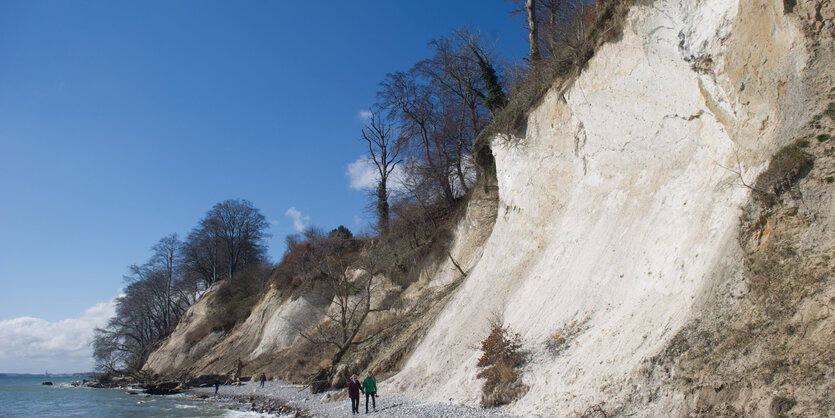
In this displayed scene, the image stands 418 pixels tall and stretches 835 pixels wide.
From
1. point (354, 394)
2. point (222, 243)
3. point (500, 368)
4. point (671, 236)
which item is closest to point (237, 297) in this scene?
point (222, 243)

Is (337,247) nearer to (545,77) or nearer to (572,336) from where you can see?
(545,77)

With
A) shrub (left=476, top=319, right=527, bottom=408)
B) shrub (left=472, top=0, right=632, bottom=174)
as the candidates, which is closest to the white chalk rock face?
shrub (left=476, top=319, right=527, bottom=408)

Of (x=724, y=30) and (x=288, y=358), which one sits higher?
(x=724, y=30)

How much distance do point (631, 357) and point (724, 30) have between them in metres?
6.20

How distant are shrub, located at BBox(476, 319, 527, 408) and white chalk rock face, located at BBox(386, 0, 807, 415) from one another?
0.30 meters

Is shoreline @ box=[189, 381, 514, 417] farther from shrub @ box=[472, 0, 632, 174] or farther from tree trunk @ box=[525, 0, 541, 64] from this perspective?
tree trunk @ box=[525, 0, 541, 64]

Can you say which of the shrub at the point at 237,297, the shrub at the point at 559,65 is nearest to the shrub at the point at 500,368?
the shrub at the point at 559,65

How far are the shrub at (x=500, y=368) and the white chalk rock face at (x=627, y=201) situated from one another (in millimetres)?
302

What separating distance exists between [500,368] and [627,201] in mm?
4945

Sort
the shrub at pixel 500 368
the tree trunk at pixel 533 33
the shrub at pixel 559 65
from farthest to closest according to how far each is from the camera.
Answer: the tree trunk at pixel 533 33 → the shrub at pixel 559 65 → the shrub at pixel 500 368

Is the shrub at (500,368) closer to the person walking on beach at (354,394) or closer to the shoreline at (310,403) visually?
the shoreline at (310,403)

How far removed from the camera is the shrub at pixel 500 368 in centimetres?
939

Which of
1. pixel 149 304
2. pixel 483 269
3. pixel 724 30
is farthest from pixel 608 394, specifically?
pixel 149 304

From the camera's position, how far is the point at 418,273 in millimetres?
23391
